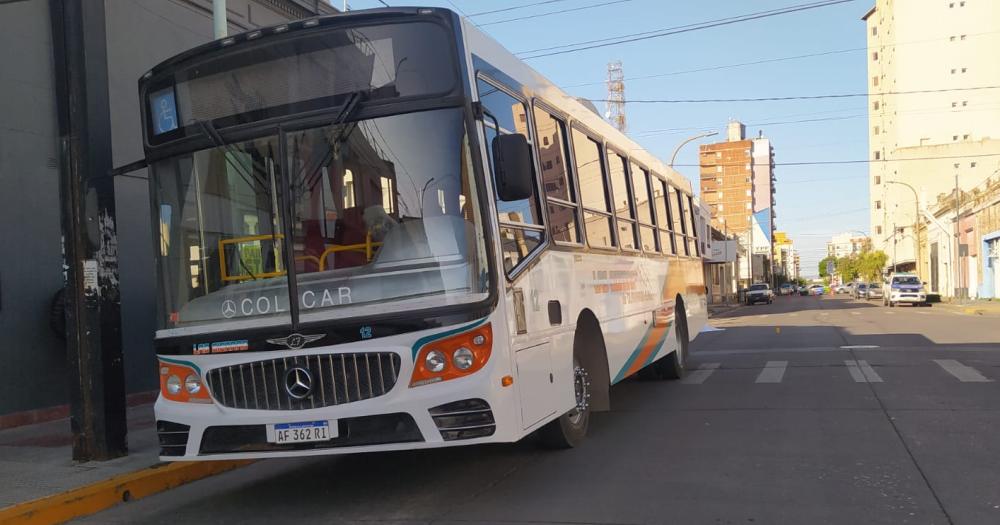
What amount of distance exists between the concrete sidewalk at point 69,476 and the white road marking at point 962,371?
9398 millimetres

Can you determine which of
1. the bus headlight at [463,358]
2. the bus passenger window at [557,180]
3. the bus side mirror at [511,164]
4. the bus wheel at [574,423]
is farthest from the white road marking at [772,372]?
the bus headlight at [463,358]

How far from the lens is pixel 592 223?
27.3 feet

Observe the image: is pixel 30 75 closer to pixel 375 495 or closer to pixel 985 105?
pixel 375 495

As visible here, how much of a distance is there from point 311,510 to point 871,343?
15.3 m

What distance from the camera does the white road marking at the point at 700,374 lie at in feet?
41.8

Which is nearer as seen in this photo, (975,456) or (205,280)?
(205,280)

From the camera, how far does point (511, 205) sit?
6262 mm

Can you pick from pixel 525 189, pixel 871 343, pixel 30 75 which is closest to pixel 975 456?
pixel 525 189

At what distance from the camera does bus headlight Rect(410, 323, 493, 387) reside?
558 centimetres

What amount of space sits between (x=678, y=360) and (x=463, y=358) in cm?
783

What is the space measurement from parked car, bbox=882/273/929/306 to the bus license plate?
146 feet

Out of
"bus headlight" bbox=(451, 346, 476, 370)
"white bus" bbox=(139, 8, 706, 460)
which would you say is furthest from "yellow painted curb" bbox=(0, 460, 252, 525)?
"bus headlight" bbox=(451, 346, 476, 370)

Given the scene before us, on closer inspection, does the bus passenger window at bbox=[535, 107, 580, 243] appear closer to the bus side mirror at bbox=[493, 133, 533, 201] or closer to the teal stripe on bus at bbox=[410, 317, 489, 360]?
the bus side mirror at bbox=[493, 133, 533, 201]

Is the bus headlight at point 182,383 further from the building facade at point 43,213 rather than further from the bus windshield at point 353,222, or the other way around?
the building facade at point 43,213
